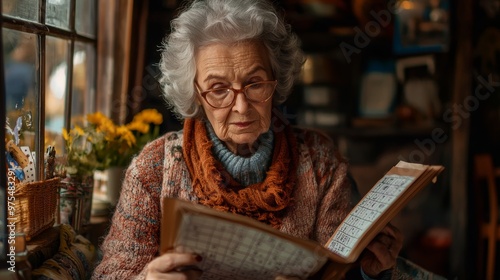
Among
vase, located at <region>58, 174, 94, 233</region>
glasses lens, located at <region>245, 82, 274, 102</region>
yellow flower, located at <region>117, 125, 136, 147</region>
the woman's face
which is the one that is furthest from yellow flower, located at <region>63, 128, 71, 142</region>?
glasses lens, located at <region>245, 82, 274, 102</region>

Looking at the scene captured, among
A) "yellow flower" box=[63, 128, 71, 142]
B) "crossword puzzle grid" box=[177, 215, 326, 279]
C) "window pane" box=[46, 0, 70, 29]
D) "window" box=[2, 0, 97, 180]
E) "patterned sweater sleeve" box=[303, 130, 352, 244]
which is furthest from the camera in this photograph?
"yellow flower" box=[63, 128, 71, 142]

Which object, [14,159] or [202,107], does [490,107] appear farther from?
[14,159]

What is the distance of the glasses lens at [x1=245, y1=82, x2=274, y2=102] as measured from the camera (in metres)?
1.50

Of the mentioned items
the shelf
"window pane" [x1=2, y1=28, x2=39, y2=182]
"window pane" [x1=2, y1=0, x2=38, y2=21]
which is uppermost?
"window pane" [x1=2, y1=0, x2=38, y2=21]

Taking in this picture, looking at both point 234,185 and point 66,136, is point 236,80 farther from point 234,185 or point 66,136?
point 66,136

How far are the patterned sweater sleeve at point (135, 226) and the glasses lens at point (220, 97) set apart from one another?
0.67 feet

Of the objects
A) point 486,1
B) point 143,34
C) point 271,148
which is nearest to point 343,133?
point 486,1

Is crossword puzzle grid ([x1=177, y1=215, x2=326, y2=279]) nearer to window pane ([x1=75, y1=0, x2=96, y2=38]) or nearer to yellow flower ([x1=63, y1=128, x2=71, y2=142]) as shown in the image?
yellow flower ([x1=63, y1=128, x2=71, y2=142])

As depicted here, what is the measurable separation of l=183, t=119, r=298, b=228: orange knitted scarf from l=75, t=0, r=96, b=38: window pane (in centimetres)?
75

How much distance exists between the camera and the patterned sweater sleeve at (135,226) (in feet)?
4.69

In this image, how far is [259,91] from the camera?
1.52m

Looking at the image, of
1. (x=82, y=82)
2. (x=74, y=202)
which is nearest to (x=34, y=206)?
(x=74, y=202)

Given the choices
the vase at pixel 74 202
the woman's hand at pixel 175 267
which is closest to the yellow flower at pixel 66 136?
the vase at pixel 74 202

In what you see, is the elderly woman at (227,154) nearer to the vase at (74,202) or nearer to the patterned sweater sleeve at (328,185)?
the patterned sweater sleeve at (328,185)
